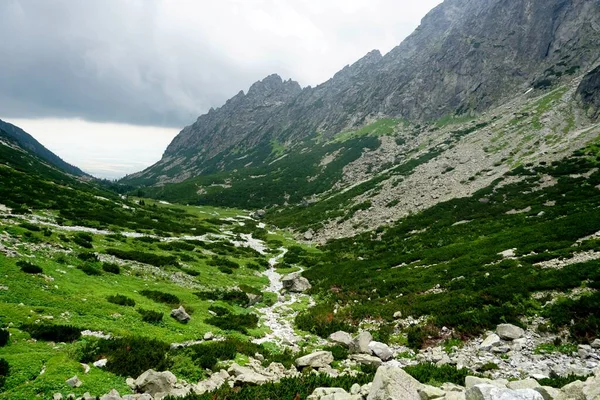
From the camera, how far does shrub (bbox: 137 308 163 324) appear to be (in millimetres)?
17641

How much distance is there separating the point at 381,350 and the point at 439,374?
11.8ft

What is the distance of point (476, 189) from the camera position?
56.8m

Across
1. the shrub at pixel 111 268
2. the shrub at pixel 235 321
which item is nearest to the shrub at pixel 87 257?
the shrub at pixel 111 268

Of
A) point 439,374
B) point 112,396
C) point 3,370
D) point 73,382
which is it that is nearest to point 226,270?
point 73,382

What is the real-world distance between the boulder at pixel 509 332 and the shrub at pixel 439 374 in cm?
377

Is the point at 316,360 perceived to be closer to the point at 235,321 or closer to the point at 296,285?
the point at 235,321

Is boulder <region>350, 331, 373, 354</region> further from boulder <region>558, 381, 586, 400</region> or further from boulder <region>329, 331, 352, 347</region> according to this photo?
boulder <region>558, 381, 586, 400</region>

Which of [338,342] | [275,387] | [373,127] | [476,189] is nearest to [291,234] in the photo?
[476,189]

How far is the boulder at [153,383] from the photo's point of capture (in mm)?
10977

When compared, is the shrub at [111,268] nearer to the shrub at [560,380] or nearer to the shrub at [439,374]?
the shrub at [439,374]

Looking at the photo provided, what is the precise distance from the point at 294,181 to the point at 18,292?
4719 inches

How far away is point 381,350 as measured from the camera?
16109 mm

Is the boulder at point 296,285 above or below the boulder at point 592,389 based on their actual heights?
below

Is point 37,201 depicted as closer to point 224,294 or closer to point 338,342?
point 224,294
